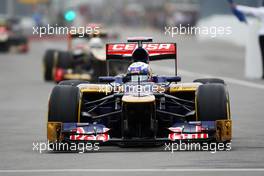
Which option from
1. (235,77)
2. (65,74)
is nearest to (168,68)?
(235,77)

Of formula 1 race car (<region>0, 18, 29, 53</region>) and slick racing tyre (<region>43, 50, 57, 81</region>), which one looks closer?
slick racing tyre (<region>43, 50, 57, 81</region>)

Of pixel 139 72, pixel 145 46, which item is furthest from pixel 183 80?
pixel 139 72

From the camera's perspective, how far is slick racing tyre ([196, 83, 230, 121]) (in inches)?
568

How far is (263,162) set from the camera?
13.1m

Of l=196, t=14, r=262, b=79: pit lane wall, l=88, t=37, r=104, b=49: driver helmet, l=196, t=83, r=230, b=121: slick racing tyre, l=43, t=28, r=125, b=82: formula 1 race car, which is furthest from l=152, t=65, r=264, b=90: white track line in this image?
l=196, t=83, r=230, b=121: slick racing tyre

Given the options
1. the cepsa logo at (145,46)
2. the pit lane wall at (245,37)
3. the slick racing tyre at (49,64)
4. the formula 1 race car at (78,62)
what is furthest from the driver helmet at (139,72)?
the slick racing tyre at (49,64)

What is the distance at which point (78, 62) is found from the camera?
29656 mm

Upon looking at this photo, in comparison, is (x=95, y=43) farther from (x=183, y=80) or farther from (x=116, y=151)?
(x=116, y=151)

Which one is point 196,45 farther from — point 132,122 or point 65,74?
point 132,122

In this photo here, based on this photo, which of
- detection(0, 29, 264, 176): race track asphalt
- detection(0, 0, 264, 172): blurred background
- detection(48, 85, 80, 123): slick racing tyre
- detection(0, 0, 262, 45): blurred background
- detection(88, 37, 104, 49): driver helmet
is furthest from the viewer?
detection(0, 0, 262, 45): blurred background

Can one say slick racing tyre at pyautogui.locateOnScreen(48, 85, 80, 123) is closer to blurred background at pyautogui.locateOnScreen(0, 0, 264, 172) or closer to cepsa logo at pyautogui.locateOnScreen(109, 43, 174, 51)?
blurred background at pyautogui.locateOnScreen(0, 0, 264, 172)

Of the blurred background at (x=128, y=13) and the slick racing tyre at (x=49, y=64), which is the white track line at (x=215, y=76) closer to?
the slick racing tyre at (x=49, y=64)

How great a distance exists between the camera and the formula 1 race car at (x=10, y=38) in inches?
1943

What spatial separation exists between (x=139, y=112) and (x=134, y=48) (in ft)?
7.00
